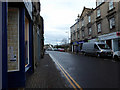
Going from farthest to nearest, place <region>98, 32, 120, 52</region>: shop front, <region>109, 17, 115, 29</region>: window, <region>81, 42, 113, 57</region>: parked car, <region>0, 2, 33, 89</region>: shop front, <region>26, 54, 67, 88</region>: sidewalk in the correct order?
<region>109, 17, 115, 29</region>: window
<region>98, 32, 120, 52</region>: shop front
<region>81, 42, 113, 57</region>: parked car
<region>26, 54, 67, 88</region>: sidewalk
<region>0, 2, 33, 89</region>: shop front

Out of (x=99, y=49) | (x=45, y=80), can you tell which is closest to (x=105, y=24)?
(x=99, y=49)

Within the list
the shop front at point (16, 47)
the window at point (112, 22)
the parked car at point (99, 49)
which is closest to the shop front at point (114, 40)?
the window at point (112, 22)

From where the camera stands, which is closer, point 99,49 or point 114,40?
point 99,49

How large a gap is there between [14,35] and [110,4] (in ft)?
64.5

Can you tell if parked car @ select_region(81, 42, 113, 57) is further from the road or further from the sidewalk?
the sidewalk

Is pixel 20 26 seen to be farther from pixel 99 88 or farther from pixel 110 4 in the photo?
pixel 110 4

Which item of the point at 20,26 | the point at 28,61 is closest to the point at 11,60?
the point at 20,26

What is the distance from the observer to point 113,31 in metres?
18.8

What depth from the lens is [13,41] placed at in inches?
184

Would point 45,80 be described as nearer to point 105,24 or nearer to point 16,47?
point 16,47

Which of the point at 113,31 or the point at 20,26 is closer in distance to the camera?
the point at 20,26

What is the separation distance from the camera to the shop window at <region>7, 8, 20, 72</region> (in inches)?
181

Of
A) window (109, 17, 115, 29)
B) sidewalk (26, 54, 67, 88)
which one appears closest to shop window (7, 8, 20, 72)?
sidewalk (26, 54, 67, 88)

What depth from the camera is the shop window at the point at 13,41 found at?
460 centimetres
